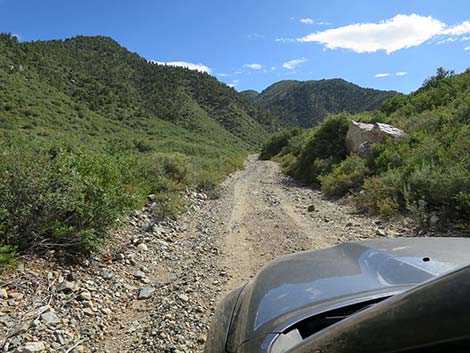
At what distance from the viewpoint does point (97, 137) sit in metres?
27.7

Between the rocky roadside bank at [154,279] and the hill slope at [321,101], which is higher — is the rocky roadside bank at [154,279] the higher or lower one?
the lower one

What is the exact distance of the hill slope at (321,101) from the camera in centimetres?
10294

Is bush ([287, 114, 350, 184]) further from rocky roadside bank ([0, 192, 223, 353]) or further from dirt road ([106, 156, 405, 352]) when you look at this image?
rocky roadside bank ([0, 192, 223, 353])

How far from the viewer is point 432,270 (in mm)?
1841

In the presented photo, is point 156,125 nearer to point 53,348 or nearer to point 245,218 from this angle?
point 245,218

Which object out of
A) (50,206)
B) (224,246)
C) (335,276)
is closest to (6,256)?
(50,206)

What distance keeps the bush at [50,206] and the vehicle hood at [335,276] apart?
3.43 m

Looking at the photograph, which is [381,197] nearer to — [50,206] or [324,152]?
[50,206]

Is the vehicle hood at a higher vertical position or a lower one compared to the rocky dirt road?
higher

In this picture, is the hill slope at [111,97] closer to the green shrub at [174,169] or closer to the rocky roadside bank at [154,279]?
the green shrub at [174,169]

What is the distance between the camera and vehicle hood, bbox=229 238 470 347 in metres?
1.64

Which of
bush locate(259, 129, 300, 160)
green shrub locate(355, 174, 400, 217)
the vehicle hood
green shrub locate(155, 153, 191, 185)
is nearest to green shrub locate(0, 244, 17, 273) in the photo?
the vehicle hood

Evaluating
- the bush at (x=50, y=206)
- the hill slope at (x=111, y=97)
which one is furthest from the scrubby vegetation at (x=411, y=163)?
the hill slope at (x=111, y=97)

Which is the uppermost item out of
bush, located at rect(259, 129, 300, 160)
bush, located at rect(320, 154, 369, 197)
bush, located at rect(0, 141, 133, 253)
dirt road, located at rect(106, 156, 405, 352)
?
bush, located at rect(259, 129, 300, 160)
